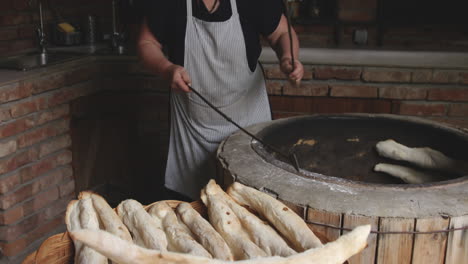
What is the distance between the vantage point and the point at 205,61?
2119 millimetres

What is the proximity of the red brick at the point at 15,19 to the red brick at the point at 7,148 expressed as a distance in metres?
1.11

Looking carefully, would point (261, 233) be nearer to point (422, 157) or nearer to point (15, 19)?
point (422, 157)

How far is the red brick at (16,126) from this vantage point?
254 cm

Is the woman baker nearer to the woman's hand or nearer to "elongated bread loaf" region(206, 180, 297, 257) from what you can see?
the woman's hand

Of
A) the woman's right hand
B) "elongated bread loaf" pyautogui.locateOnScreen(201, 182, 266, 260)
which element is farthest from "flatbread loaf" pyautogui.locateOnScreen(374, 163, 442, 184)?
"elongated bread loaf" pyautogui.locateOnScreen(201, 182, 266, 260)

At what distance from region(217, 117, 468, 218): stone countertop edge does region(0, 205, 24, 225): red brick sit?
5.36ft

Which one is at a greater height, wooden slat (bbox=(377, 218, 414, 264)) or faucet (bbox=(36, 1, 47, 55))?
faucet (bbox=(36, 1, 47, 55))

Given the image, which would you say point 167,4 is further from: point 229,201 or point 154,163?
point 154,163

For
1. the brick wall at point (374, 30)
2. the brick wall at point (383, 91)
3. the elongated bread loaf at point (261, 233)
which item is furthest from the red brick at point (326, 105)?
the elongated bread loaf at point (261, 233)

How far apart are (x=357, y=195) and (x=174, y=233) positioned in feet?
1.69

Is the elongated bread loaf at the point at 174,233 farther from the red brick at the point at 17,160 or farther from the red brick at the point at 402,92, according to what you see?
the red brick at the point at 402,92

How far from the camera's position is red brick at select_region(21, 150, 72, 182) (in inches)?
108

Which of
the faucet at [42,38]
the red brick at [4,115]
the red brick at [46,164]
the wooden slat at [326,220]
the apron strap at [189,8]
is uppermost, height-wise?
the apron strap at [189,8]

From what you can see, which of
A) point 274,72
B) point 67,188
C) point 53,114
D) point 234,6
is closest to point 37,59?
point 53,114
